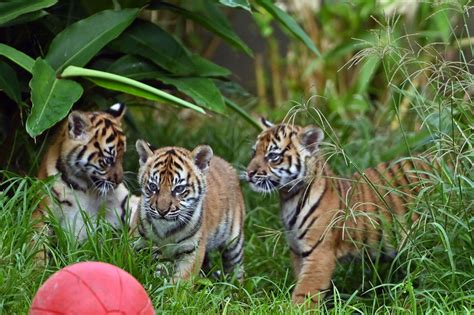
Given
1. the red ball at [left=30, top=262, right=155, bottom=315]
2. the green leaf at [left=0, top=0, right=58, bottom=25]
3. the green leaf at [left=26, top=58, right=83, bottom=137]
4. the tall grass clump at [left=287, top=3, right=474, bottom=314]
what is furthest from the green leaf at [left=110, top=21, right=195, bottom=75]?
the red ball at [left=30, top=262, right=155, bottom=315]

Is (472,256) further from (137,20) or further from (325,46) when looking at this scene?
(325,46)

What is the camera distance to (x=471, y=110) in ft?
19.2

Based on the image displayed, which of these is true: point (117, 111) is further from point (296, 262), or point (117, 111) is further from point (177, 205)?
point (296, 262)

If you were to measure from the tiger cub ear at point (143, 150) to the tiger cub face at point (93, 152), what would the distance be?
0.78 feet

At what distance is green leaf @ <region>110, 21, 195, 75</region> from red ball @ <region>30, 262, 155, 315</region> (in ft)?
9.11

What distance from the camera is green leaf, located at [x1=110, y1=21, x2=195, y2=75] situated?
6926 millimetres

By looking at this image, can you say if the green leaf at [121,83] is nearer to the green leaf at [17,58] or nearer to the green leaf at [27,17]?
the green leaf at [17,58]

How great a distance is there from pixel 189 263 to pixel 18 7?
1.87m

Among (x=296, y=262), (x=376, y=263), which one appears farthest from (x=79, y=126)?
(x=376, y=263)

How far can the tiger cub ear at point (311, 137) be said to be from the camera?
6.13m

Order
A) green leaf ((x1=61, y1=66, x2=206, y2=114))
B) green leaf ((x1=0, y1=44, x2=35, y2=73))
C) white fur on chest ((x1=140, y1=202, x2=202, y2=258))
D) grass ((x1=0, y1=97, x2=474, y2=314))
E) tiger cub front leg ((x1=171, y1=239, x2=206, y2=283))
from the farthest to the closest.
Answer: green leaf ((x1=0, y1=44, x2=35, y2=73)), green leaf ((x1=61, y1=66, x2=206, y2=114)), white fur on chest ((x1=140, y1=202, x2=202, y2=258)), tiger cub front leg ((x1=171, y1=239, x2=206, y2=283)), grass ((x1=0, y1=97, x2=474, y2=314))

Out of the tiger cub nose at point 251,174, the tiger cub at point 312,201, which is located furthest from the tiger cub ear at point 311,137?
the tiger cub nose at point 251,174

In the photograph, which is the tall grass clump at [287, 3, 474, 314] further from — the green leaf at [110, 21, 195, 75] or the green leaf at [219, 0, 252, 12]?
the green leaf at [110, 21, 195, 75]

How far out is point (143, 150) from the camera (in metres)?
5.97
